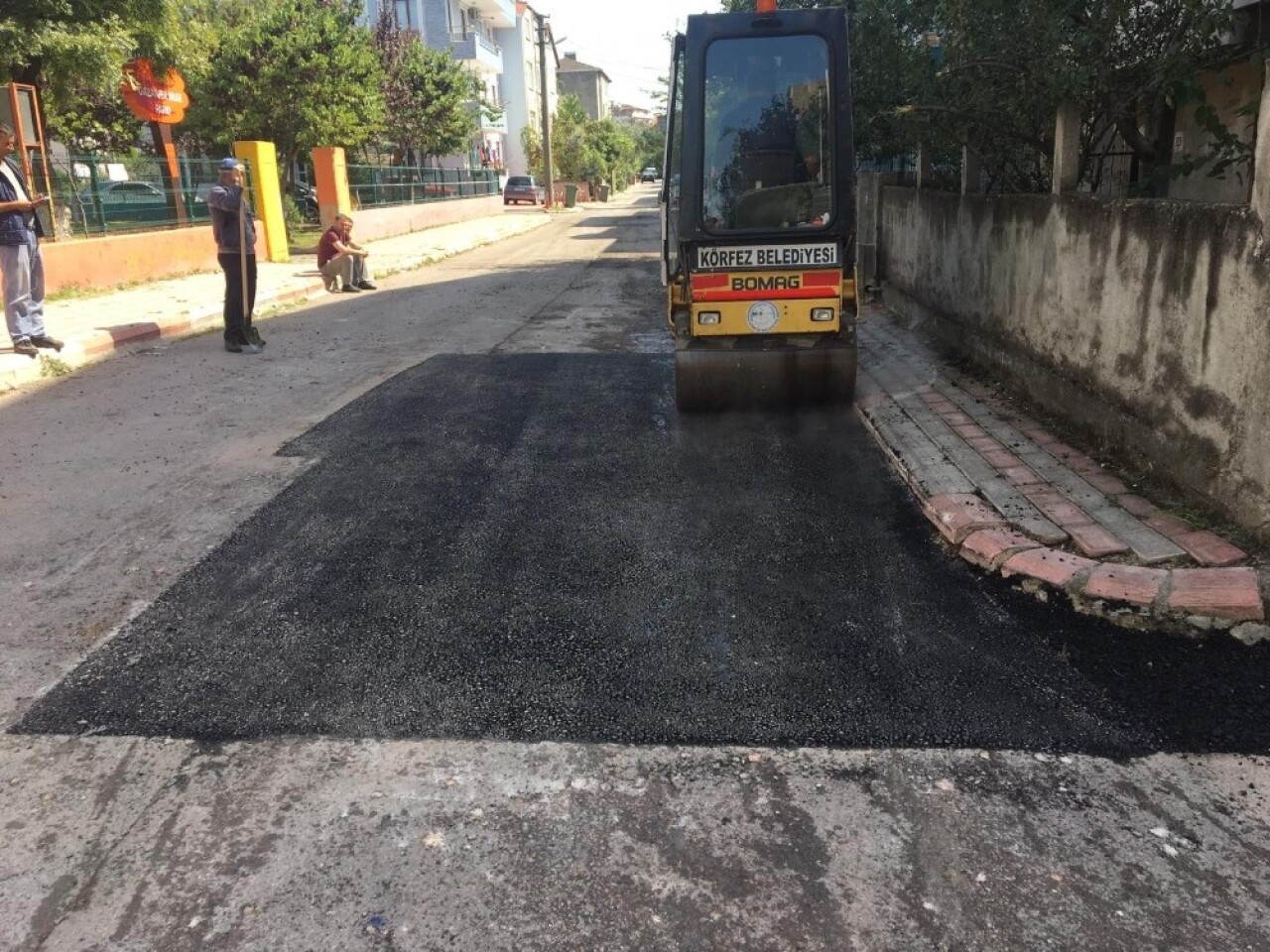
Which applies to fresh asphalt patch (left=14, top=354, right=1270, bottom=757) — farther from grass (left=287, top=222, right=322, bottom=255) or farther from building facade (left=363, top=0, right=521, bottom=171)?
building facade (left=363, top=0, right=521, bottom=171)

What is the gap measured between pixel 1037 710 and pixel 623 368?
6.34 m

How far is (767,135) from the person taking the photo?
6719mm

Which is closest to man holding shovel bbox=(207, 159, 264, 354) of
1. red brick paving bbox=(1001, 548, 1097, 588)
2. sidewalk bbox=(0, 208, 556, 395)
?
sidewalk bbox=(0, 208, 556, 395)

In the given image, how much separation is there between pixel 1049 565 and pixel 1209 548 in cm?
72

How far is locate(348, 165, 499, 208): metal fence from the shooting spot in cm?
2597

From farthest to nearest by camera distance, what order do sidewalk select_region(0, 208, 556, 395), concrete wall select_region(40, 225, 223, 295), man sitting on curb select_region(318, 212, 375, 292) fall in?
man sitting on curb select_region(318, 212, 375, 292) < concrete wall select_region(40, 225, 223, 295) < sidewalk select_region(0, 208, 556, 395)

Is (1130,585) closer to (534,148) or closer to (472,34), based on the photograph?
A: (472,34)

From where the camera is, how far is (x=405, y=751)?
318 cm

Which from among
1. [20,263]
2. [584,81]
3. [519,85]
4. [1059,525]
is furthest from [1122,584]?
[584,81]

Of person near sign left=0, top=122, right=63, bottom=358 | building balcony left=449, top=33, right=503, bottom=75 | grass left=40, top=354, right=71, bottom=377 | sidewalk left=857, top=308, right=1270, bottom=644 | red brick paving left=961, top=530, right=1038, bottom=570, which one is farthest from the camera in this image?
building balcony left=449, top=33, right=503, bottom=75

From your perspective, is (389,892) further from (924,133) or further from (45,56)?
(45,56)

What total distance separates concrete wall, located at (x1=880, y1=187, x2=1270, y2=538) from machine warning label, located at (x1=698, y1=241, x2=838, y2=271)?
160 centimetres

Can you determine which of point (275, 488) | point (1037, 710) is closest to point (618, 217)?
point (275, 488)

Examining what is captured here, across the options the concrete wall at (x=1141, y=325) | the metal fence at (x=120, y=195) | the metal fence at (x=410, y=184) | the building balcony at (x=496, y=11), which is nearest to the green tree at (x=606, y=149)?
the building balcony at (x=496, y=11)
